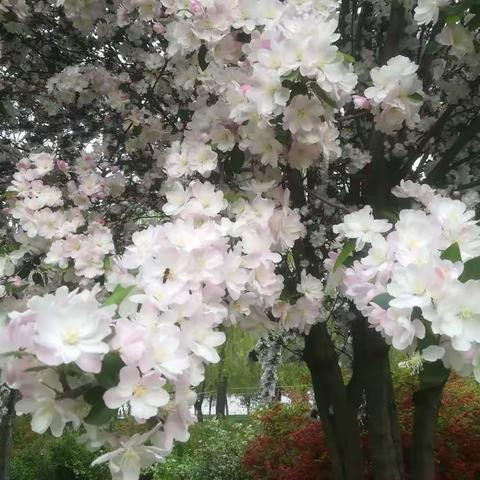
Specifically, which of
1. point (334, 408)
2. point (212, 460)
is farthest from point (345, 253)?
point (212, 460)

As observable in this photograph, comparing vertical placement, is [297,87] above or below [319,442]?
above

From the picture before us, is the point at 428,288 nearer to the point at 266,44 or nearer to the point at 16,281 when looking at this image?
the point at 266,44

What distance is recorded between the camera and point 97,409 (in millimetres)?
1217

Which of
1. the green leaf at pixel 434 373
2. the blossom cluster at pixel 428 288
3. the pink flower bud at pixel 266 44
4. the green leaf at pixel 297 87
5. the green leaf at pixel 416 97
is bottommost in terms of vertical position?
the green leaf at pixel 434 373

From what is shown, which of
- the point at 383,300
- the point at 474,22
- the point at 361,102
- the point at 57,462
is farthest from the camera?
the point at 57,462

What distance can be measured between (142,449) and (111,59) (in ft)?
8.10

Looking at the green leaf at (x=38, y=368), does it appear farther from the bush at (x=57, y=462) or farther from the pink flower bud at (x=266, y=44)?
the bush at (x=57, y=462)

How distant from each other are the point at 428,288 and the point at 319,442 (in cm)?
391

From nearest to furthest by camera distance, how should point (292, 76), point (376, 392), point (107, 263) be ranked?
point (292, 76), point (107, 263), point (376, 392)

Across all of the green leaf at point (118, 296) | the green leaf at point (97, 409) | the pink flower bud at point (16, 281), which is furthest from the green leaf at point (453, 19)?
the pink flower bud at point (16, 281)

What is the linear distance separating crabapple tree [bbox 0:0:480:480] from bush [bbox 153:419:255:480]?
2.59 m

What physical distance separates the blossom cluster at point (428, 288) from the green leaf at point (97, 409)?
2.03 feet

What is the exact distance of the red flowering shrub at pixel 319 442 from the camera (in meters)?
4.70

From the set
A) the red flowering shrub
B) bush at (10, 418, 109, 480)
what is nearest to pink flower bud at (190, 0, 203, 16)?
the red flowering shrub
